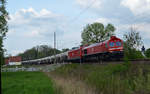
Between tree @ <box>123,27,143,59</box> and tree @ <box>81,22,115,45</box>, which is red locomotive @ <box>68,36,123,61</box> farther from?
tree @ <box>81,22,115,45</box>

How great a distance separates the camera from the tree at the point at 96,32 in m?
80.6

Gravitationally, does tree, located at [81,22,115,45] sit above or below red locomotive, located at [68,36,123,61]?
above

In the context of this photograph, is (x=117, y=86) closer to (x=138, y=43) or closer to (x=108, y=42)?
(x=138, y=43)

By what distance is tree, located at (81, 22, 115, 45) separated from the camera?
264ft

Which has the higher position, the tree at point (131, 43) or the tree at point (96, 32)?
the tree at point (96, 32)

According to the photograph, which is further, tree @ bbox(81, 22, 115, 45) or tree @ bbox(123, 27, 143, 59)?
tree @ bbox(81, 22, 115, 45)

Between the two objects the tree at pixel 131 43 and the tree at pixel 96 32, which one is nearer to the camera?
the tree at pixel 131 43

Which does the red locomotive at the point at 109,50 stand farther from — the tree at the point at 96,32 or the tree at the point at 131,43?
the tree at the point at 96,32

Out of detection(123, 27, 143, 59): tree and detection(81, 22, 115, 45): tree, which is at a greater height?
detection(81, 22, 115, 45): tree

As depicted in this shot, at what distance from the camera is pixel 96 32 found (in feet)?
266

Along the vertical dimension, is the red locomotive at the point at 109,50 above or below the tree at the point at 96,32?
below

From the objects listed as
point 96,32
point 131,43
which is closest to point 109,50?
point 131,43

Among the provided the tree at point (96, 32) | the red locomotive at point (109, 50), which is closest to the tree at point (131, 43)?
the red locomotive at point (109, 50)

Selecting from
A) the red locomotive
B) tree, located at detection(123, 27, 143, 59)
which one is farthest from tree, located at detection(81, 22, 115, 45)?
tree, located at detection(123, 27, 143, 59)
